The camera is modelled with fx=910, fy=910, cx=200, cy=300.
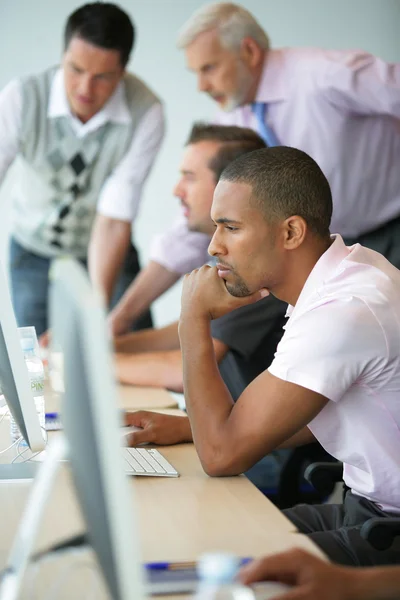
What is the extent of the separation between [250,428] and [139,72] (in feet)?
11.6

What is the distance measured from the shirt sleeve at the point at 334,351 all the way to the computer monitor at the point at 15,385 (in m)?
0.39

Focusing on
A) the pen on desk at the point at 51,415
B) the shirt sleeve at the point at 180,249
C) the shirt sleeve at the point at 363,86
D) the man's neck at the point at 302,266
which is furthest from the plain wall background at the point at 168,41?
the man's neck at the point at 302,266

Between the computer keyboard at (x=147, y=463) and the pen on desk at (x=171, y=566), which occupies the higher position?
the pen on desk at (x=171, y=566)

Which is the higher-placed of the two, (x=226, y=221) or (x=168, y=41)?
(x=226, y=221)

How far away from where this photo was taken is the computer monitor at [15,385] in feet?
4.47

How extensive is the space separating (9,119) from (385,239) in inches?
58.3

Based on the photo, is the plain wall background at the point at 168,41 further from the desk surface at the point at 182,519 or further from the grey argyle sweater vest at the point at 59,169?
the desk surface at the point at 182,519

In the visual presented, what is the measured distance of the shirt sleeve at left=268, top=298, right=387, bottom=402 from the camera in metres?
1.45

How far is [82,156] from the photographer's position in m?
3.71

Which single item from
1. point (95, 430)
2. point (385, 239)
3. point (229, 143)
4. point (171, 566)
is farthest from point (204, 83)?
point (95, 430)

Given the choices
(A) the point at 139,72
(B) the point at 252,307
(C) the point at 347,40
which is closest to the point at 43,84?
(A) the point at 139,72

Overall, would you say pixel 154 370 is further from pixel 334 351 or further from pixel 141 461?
pixel 334 351

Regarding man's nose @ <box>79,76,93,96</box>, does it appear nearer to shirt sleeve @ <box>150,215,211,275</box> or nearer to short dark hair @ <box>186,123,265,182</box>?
shirt sleeve @ <box>150,215,211,275</box>

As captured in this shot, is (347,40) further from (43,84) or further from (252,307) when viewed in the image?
(252,307)
